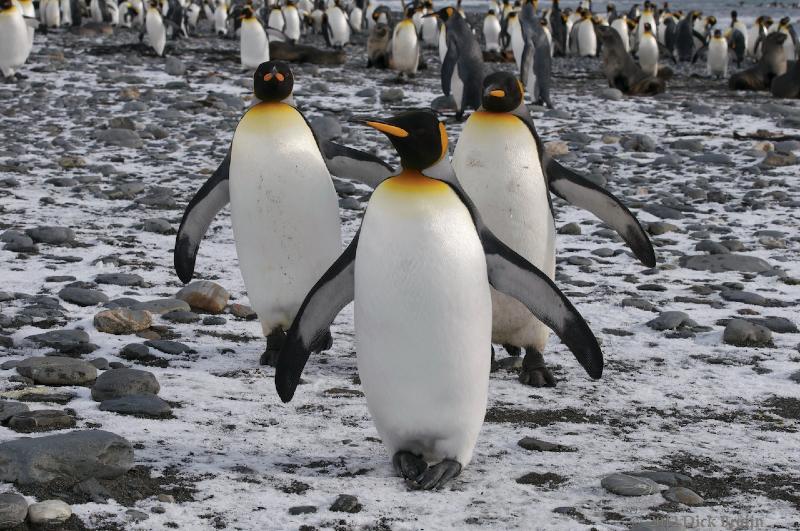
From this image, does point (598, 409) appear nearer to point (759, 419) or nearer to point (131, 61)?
point (759, 419)

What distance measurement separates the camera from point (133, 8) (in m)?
25.0

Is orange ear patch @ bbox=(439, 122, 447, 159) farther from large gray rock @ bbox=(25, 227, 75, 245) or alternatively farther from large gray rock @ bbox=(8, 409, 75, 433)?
large gray rock @ bbox=(25, 227, 75, 245)

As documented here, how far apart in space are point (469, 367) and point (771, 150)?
23.3ft

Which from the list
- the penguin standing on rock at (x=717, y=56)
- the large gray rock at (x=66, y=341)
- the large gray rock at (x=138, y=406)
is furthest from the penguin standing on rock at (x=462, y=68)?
the large gray rock at (x=138, y=406)

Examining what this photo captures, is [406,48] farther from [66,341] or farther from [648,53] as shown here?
[66,341]

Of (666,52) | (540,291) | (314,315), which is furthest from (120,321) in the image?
(666,52)

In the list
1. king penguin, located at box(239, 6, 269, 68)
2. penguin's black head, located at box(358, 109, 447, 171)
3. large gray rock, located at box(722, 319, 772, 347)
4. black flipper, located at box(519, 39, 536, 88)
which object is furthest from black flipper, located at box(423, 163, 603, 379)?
king penguin, located at box(239, 6, 269, 68)

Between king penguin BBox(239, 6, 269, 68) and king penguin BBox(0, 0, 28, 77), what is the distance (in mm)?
3649

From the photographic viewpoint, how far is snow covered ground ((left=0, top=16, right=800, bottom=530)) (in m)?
2.99

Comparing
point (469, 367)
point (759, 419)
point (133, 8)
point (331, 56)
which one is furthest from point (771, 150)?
point (133, 8)

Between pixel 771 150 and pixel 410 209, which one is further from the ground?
pixel 410 209

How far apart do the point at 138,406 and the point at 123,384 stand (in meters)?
0.18

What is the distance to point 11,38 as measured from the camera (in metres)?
13.7

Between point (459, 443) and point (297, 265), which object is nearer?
point (459, 443)
